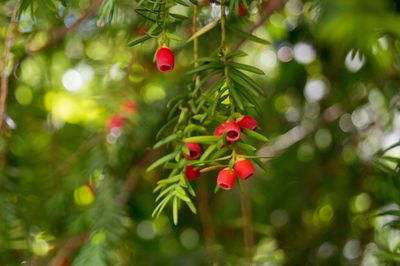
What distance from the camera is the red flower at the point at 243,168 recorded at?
65cm

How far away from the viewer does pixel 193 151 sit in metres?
0.73

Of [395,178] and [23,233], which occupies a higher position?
[395,178]

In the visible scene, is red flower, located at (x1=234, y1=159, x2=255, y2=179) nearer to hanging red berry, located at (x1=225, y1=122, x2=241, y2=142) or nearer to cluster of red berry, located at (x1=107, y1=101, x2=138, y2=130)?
hanging red berry, located at (x1=225, y1=122, x2=241, y2=142)

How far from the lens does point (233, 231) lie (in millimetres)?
1683

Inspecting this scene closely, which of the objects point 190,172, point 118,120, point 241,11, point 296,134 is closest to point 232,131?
point 190,172

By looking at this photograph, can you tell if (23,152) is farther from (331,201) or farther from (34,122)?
(331,201)

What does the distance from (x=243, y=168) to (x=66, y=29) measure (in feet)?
2.68

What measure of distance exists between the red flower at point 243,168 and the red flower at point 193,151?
80 mm

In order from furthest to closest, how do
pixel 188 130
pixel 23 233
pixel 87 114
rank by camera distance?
pixel 87 114 < pixel 23 233 < pixel 188 130

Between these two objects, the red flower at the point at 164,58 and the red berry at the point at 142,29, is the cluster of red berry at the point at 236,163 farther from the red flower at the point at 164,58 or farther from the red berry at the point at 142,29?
the red berry at the point at 142,29

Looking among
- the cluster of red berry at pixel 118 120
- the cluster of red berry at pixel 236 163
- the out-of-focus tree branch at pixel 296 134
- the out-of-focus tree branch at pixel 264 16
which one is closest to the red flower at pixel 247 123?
A: the cluster of red berry at pixel 236 163

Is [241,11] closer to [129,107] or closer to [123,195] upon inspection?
[129,107]

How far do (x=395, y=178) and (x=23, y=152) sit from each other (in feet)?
2.75

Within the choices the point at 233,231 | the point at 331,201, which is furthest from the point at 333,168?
the point at 233,231
